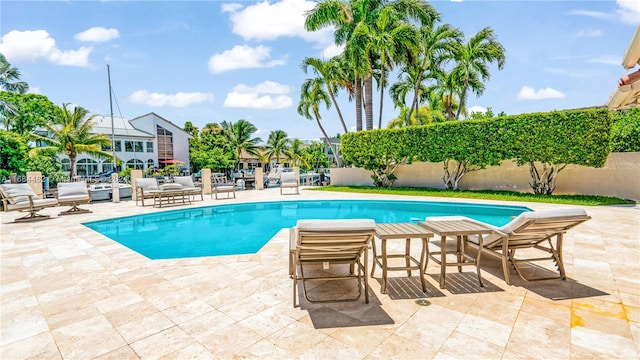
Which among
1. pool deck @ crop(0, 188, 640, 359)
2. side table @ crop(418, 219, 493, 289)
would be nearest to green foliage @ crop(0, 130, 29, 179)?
pool deck @ crop(0, 188, 640, 359)

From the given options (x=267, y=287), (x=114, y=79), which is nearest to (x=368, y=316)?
(x=267, y=287)

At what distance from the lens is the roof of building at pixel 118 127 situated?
31.7 meters

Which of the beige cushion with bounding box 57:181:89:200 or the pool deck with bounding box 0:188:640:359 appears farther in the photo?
the beige cushion with bounding box 57:181:89:200

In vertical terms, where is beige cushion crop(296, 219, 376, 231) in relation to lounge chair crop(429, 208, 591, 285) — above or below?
above

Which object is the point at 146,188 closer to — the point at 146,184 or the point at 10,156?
the point at 146,184

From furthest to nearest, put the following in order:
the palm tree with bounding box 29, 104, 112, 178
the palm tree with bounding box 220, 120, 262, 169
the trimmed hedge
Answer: the palm tree with bounding box 220, 120, 262, 169 → the palm tree with bounding box 29, 104, 112, 178 → the trimmed hedge

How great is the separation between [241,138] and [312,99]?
18.8 meters

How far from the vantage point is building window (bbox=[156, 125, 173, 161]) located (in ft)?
121

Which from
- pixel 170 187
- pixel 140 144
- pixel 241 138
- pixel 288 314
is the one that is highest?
pixel 241 138

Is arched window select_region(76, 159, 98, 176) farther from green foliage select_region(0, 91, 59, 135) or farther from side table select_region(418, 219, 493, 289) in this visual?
side table select_region(418, 219, 493, 289)

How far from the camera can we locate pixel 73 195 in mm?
10281

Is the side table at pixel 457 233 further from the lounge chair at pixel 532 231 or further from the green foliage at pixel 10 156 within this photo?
the green foliage at pixel 10 156

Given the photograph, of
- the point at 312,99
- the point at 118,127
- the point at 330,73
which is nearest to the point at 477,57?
the point at 330,73

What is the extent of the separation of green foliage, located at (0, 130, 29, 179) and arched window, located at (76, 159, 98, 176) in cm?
1624
